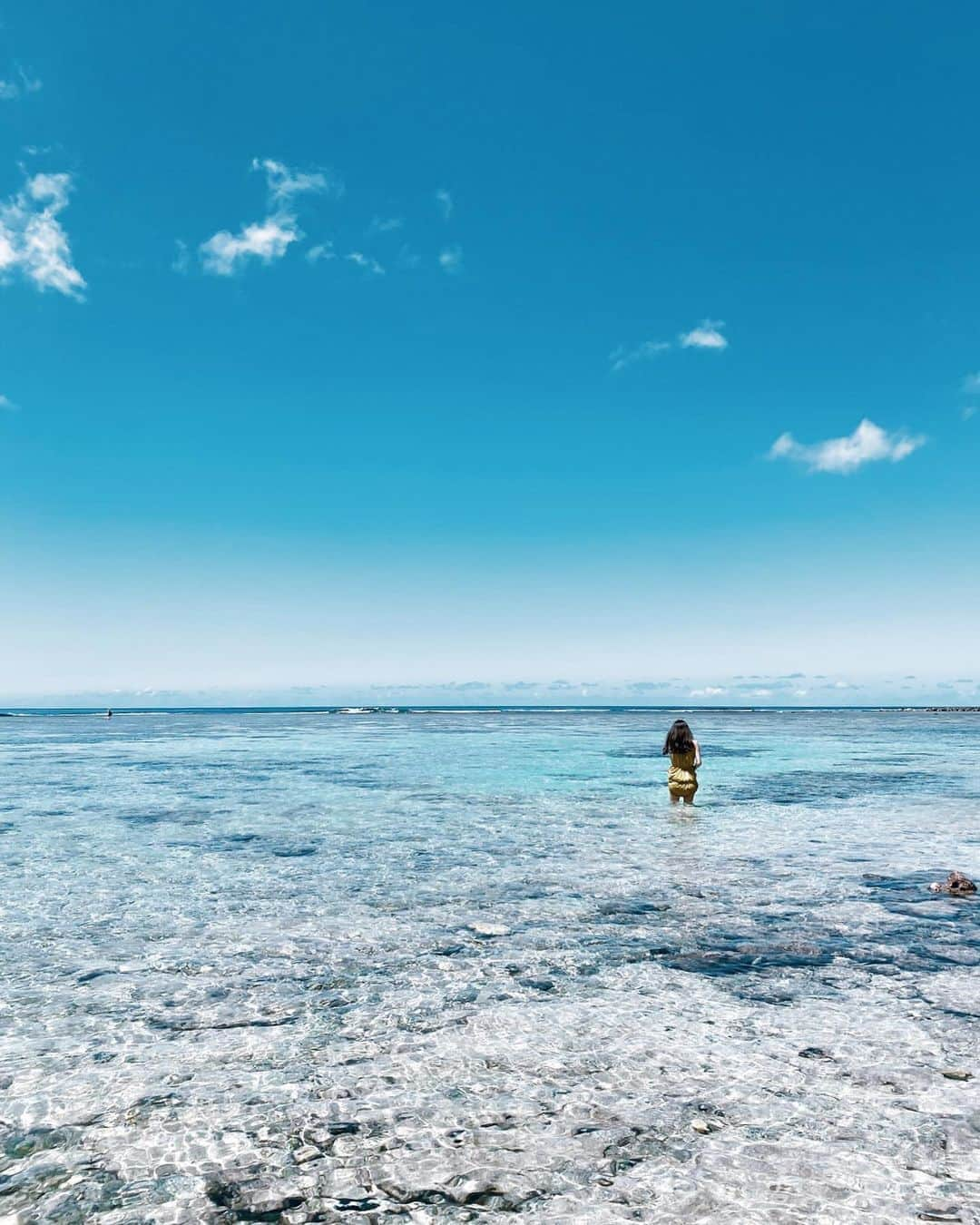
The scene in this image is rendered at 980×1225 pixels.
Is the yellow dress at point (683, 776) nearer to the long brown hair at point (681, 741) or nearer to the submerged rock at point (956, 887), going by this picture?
the long brown hair at point (681, 741)

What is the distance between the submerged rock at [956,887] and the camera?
37.7 ft

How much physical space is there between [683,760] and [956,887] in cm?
964

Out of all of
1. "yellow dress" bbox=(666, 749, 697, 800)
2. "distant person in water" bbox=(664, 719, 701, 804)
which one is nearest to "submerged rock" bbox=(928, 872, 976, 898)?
"distant person in water" bbox=(664, 719, 701, 804)

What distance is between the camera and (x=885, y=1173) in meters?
4.68

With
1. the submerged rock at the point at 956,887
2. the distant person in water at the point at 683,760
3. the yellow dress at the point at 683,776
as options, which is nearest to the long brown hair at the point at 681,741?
the distant person in water at the point at 683,760

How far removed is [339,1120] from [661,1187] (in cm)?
223

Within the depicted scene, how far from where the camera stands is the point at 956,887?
37.8 feet

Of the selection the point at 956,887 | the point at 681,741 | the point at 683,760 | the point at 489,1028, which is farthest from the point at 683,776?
the point at 489,1028

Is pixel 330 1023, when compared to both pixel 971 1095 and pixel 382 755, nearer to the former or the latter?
pixel 971 1095

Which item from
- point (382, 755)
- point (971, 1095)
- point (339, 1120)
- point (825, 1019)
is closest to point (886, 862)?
point (825, 1019)

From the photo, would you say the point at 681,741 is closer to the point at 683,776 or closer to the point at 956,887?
the point at 683,776

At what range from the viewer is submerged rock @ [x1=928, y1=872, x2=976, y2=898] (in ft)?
37.7

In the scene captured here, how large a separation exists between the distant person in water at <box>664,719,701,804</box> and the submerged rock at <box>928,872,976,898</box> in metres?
8.99

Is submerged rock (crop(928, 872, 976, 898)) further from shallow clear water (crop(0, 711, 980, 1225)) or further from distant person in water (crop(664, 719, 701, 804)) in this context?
distant person in water (crop(664, 719, 701, 804))
